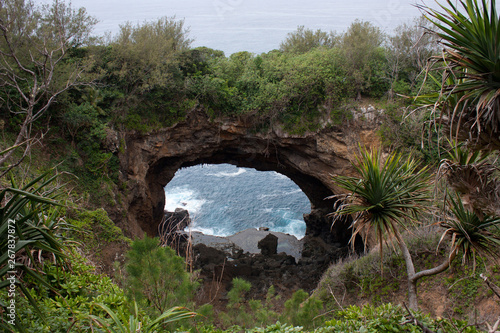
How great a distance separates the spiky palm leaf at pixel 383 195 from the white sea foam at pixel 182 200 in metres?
24.8

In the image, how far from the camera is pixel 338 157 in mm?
17094

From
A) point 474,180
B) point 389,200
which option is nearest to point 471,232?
point 474,180

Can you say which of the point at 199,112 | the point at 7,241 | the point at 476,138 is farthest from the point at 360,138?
the point at 7,241

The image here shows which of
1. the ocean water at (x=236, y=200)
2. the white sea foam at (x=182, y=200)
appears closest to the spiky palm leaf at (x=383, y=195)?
the ocean water at (x=236, y=200)

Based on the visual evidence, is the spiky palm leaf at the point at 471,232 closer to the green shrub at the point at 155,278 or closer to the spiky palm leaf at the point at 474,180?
the spiky palm leaf at the point at 474,180

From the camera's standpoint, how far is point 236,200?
3244 cm

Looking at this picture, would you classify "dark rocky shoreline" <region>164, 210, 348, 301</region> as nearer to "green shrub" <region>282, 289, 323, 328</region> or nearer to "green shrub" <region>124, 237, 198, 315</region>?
"green shrub" <region>282, 289, 323, 328</region>

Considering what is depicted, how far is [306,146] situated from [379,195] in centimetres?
1135

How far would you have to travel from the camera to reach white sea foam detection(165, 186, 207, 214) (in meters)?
31.5

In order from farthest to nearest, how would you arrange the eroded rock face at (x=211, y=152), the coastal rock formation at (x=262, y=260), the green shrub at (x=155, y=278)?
1. the coastal rock formation at (x=262, y=260)
2. the eroded rock face at (x=211, y=152)
3. the green shrub at (x=155, y=278)

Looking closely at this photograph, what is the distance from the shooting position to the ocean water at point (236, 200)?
29.1m

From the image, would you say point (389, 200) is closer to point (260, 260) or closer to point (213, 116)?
point (213, 116)

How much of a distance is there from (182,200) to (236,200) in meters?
5.73

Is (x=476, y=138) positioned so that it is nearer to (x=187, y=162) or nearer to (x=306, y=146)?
(x=306, y=146)
